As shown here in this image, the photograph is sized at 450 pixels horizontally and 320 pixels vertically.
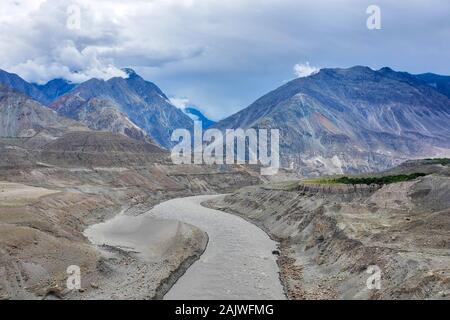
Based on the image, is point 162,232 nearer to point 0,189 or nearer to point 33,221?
point 33,221

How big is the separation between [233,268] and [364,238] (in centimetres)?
1655

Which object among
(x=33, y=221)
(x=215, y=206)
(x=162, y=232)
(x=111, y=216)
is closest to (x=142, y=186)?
(x=215, y=206)

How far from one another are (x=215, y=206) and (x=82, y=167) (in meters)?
72.5

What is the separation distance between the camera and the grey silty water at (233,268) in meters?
55.0

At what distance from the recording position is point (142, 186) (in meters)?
187

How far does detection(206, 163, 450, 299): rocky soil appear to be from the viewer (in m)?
48.1

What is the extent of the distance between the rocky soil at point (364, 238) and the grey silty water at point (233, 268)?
2.27m

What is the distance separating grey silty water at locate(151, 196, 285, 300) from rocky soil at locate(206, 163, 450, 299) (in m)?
2.27
